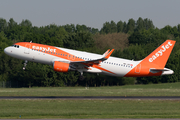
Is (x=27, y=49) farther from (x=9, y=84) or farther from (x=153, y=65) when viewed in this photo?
(x=9, y=84)

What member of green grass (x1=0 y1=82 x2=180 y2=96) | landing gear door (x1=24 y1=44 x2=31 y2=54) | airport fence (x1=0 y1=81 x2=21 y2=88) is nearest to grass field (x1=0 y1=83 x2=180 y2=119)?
green grass (x1=0 y1=82 x2=180 y2=96)

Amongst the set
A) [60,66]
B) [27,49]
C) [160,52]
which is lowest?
[60,66]

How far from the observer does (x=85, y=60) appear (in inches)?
1982

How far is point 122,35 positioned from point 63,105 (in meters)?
136

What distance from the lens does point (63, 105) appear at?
30.7 m

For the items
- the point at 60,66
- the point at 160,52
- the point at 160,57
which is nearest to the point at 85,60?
the point at 60,66

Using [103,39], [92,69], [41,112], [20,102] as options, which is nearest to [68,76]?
[92,69]

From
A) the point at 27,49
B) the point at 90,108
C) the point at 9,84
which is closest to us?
the point at 90,108

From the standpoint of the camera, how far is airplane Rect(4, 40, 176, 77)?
48.3 m

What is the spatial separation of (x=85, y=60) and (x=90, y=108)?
21771mm

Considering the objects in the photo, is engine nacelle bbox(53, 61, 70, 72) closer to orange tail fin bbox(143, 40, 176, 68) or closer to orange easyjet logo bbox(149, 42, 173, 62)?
orange tail fin bbox(143, 40, 176, 68)

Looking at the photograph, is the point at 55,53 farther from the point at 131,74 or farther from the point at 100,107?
the point at 100,107

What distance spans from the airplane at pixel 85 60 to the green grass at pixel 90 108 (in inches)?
593

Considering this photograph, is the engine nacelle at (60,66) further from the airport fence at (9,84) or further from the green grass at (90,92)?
the airport fence at (9,84)
